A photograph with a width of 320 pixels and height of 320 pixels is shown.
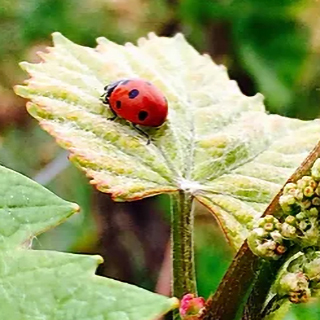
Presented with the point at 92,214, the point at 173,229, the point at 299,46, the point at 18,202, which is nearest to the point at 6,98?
the point at 92,214

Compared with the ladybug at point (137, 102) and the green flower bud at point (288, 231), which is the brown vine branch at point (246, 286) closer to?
the green flower bud at point (288, 231)

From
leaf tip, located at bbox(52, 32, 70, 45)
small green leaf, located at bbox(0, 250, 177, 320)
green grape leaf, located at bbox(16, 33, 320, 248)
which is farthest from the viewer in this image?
leaf tip, located at bbox(52, 32, 70, 45)

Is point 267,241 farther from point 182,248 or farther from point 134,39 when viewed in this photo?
point 134,39

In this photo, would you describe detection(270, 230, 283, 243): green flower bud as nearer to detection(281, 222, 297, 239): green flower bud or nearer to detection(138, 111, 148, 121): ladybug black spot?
detection(281, 222, 297, 239): green flower bud

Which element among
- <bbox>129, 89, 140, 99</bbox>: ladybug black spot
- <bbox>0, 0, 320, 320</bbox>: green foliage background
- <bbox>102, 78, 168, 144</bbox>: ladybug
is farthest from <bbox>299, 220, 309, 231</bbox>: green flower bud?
<bbox>0, 0, 320, 320</bbox>: green foliage background

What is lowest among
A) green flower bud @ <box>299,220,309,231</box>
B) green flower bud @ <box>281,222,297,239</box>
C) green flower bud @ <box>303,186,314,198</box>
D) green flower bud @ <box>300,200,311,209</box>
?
green flower bud @ <box>281,222,297,239</box>

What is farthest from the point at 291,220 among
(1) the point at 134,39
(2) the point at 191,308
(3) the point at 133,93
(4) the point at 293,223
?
(1) the point at 134,39

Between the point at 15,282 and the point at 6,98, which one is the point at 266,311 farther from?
the point at 6,98
